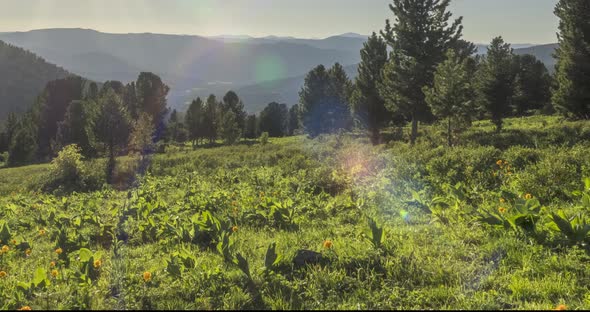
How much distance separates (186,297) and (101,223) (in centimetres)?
490

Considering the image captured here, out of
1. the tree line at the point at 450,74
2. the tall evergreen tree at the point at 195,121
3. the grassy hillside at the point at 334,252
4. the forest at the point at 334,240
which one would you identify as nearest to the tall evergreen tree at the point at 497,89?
the tree line at the point at 450,74

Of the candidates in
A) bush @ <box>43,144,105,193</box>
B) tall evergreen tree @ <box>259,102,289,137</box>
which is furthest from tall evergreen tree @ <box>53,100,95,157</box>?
tall evergreen tree @ <box>259,102,289,137</box>

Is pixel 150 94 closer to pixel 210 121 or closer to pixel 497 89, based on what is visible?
pixel 210 121

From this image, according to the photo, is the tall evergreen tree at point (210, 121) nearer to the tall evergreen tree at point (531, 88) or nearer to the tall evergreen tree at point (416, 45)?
the tall evergreen tree at point (416, 45)

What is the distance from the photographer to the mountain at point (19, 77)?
159 m

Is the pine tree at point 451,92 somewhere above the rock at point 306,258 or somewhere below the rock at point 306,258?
above

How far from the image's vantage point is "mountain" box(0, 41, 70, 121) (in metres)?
159

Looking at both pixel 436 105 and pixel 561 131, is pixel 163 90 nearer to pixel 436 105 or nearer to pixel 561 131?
pixel 436 105

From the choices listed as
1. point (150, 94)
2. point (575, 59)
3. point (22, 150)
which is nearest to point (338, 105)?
point (575, 59)

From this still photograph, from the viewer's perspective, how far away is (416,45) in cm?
2503

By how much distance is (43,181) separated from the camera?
70.7ft

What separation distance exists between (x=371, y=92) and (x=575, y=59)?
14.6 metres

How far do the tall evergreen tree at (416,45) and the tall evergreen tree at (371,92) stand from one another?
6.49m

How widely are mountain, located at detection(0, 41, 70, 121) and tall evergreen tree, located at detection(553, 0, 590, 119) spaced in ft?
572
